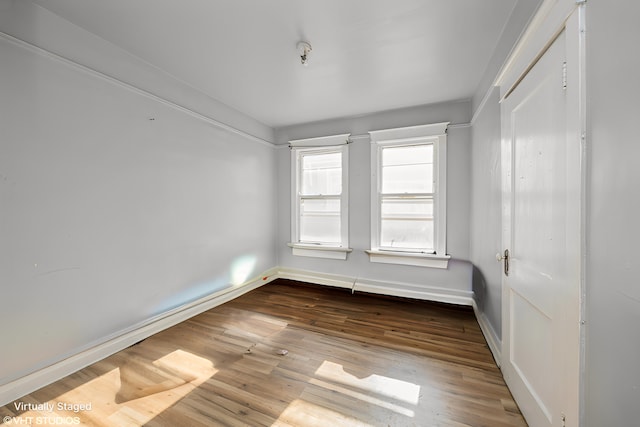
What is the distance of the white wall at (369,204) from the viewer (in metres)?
3.03

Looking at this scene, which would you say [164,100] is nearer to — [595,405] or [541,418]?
[595,405]

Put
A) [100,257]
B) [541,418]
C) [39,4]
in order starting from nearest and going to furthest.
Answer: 1. [541,418]
2. [39,4]
3. [100,257]

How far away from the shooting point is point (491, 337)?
82.0 inches

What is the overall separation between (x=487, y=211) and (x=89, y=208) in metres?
3.48

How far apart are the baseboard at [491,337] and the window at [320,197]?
1.81 m

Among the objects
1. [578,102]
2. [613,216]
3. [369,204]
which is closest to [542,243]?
[613,216]

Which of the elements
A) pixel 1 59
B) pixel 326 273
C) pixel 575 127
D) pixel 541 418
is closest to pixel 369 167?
pixel 326 273

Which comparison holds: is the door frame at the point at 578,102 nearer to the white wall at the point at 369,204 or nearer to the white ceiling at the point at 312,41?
the white ceiling at the point at 312,41

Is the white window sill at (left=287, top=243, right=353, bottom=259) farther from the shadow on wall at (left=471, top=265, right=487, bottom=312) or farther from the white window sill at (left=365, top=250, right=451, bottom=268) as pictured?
the shadow on wall at (left=471, top=265, right=487, bottom=312)

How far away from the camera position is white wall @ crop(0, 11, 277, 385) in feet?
5.05

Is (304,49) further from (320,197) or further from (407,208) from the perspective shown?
(407,208)

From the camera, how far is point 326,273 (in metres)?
3.75

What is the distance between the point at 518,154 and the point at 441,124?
178 cm

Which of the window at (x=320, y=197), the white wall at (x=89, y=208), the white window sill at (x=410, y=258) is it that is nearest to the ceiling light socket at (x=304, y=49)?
the white wall at (x=89, y=208)
